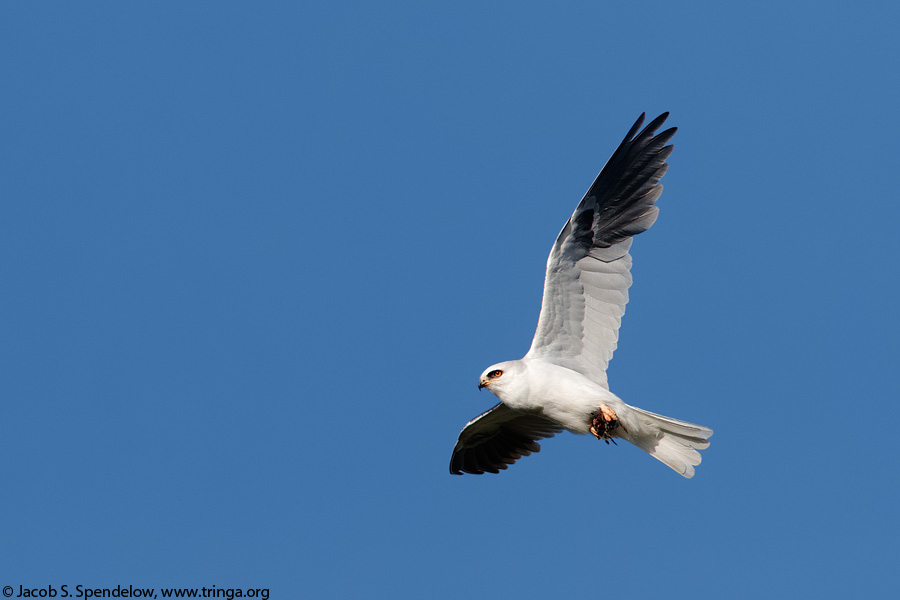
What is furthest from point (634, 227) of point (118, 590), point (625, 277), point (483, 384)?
point (118, 590)

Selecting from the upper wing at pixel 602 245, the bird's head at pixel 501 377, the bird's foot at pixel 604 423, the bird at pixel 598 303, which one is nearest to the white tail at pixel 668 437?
the bird at pixel 598 303

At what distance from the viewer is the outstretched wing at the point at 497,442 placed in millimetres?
12492

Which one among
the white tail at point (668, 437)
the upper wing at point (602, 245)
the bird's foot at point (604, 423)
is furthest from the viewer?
the upper wing at point (602, 245)

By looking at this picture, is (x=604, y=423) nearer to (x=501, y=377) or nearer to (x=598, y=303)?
(x=501, y=377)

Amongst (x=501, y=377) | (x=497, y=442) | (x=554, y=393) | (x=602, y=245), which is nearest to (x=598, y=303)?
(x=602, y=245)

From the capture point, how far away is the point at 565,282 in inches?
424

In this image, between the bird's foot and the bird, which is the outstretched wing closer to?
the bird

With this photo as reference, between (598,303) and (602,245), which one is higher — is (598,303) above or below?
below

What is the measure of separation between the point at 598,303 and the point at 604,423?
1.34m

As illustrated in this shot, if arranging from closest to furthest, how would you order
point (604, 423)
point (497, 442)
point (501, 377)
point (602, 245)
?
point (604, 423) < point (501, 377) < point (602, 245) < point (497, 442)

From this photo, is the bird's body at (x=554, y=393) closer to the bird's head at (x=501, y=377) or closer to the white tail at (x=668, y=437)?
the bird's head at (x=501, y=377)

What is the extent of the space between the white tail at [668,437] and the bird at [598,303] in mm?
10

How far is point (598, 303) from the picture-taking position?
10.9 m

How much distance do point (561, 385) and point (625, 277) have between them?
4.62 feet
